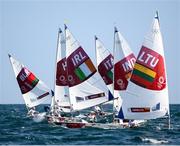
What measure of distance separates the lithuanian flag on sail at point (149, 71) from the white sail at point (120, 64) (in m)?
3.96

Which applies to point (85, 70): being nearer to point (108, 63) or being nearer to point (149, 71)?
point (108, 63)

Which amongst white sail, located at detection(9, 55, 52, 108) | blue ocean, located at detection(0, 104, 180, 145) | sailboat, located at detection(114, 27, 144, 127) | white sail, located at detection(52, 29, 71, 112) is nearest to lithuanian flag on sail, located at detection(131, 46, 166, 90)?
sailboat, located at detection(114, 27, 144, 127)

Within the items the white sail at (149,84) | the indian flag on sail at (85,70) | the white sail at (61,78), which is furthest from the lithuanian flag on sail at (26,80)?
the white sail at (149,84)

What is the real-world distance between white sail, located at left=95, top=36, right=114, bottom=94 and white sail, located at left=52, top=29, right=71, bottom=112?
13.8 ft

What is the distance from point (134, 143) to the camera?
143ft

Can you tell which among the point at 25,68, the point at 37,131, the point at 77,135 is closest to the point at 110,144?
the point at 77,135

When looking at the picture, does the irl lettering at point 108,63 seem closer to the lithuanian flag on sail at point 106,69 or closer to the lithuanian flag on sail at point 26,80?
the lithuanian flag on sail at point 106,69

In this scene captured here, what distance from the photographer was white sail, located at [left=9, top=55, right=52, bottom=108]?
76.2 metres

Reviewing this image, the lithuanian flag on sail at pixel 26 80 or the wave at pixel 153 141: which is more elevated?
the lithuanian flag on sail at pixel 26 80

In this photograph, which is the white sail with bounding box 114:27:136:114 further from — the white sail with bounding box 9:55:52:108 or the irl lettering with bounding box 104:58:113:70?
the white sail with bounding box 9:55:52:108

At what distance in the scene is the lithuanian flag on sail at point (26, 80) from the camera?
76125 millimetres

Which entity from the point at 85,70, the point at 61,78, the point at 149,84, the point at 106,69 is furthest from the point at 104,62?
the point at 149,84

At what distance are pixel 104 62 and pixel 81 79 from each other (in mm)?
8117

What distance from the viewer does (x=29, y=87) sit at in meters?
76.5
